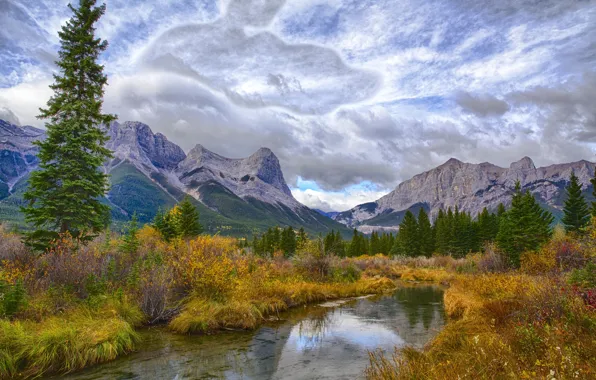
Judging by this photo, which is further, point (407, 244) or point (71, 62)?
point (407, 244)

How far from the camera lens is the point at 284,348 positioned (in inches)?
555

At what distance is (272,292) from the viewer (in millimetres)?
22594

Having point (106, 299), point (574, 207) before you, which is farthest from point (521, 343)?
point (574, 207)

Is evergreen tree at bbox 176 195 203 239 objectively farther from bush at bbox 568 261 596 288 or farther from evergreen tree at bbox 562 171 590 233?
evergreen tree at bbox 562 171 590 233

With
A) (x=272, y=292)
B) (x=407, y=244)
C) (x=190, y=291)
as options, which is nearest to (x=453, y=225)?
(x=407, y=244)

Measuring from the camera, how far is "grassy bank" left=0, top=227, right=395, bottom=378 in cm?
1093

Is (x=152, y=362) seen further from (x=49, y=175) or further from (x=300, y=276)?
(x=300, y=276)

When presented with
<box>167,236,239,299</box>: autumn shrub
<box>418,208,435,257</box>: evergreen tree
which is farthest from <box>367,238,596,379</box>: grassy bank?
<box>418,208,435,257</box>: evergreen tree

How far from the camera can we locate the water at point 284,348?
11094mm

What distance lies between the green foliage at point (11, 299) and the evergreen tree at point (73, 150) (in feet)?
21.2

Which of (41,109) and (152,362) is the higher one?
(41,109)

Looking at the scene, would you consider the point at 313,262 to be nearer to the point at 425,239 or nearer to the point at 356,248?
the point at 425,239

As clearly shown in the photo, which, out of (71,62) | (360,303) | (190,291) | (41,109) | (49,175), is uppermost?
(71,62)

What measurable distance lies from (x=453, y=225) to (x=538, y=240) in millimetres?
41181
